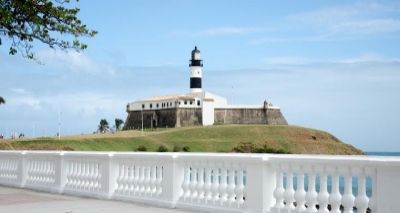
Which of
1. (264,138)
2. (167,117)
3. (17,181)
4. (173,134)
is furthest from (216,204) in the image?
(167,117)

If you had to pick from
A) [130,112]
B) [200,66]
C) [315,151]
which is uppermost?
[200,66]

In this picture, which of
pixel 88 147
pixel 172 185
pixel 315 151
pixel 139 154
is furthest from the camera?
pixel 315 151

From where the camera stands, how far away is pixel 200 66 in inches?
4985

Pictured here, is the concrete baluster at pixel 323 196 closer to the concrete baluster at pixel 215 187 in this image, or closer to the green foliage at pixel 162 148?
the concrete baluster at pixel 215 187

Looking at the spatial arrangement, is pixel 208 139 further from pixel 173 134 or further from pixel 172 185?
pixel 172 185

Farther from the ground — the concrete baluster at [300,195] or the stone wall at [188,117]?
the stone wall at [188,117]

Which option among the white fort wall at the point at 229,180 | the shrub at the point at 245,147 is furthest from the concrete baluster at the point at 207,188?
the shrub at the point at 245,147

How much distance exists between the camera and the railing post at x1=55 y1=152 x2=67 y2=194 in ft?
50.4

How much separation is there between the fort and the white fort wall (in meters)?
105

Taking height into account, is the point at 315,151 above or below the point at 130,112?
below

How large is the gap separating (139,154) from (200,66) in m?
114

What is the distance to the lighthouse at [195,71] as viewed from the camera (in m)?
126

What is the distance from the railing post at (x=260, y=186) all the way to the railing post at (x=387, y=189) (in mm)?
2073

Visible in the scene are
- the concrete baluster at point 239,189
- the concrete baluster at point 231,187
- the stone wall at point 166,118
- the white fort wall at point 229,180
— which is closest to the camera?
the white fort wall at point 229,180
